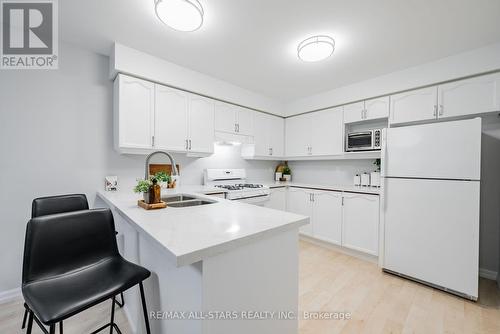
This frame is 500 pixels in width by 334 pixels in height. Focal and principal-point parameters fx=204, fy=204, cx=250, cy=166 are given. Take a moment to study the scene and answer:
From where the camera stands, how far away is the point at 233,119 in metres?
3.12

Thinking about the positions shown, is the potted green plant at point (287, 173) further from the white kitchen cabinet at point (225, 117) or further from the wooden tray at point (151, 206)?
the wooden tray at point (151, 206)

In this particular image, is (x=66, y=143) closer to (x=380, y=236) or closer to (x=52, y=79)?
(x=52, y=79)

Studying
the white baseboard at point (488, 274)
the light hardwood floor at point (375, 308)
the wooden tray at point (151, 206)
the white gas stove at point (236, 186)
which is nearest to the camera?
the wooden tray at point (151, 206)

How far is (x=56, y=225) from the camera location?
105 centimetres

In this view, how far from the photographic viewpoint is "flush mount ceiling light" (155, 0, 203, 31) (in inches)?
55.9

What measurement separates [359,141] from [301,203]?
1.26 m

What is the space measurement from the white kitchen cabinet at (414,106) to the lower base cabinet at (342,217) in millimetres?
1034

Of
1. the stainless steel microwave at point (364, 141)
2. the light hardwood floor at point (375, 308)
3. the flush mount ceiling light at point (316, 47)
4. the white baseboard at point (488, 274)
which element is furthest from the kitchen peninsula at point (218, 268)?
the white baseboard at point (488, 274)

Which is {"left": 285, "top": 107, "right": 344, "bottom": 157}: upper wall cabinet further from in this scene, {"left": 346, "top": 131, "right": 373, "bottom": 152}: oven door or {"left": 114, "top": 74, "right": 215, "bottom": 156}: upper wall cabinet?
{"left": 114, "top": 74, "right": 215, "bottom": 156}: upper wall cabinet

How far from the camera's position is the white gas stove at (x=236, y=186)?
2754mm

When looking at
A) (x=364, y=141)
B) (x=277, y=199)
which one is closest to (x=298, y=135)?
(x=364, y=141)

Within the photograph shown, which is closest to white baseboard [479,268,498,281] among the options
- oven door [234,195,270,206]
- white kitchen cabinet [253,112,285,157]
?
oven door [234,195,270,206]

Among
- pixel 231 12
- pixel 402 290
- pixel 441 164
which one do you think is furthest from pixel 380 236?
pixel 231 12

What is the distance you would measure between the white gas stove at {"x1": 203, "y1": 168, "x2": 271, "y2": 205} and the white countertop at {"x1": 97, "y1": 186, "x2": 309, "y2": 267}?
129 centimetres
